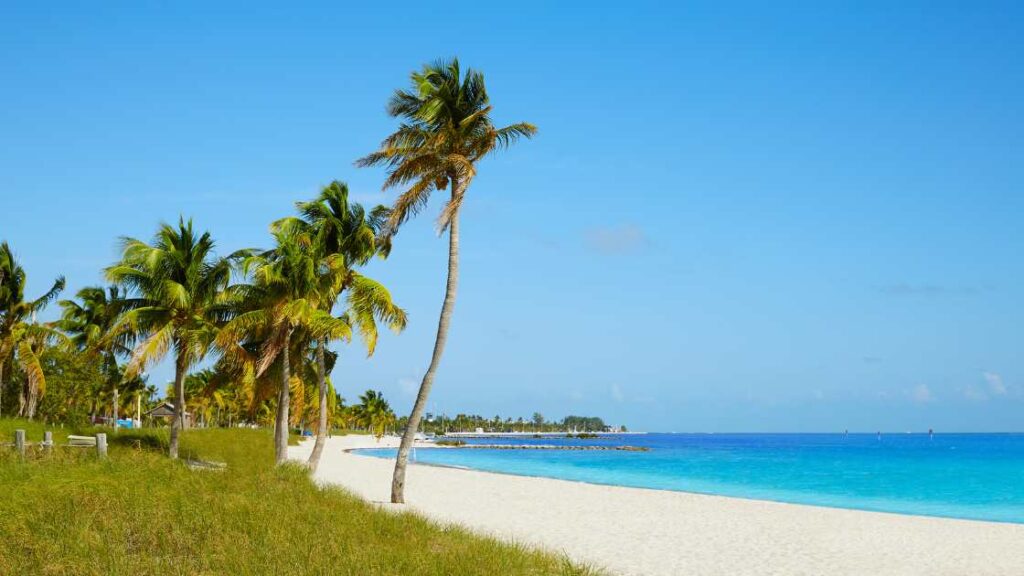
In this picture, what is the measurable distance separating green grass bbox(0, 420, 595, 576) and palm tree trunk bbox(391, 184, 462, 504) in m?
6.27

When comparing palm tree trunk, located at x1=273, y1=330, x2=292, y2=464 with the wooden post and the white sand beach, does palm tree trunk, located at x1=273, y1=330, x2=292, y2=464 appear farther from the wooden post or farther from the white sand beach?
the wooden post

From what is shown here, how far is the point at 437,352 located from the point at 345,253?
651 cm

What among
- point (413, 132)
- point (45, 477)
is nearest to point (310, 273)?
point (413, 132)

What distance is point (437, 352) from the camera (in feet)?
76.9

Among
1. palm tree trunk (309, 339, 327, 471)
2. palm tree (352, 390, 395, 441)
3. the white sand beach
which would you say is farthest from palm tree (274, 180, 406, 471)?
palm tree (352, 390, 395, 441)

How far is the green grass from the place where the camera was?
10.6 m

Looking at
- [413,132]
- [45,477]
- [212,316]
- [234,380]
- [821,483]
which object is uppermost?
[413,132]

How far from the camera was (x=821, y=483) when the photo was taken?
5709 centimetres

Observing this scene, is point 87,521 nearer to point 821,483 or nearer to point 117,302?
point 117,302

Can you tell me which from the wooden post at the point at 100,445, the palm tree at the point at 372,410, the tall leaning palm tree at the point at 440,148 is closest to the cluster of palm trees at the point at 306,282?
the tall leaning palm tree at the point at 440,148

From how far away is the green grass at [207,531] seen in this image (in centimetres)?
1056

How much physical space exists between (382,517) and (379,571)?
444 centimetres

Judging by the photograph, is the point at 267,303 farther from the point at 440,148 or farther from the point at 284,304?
the point at 440,148

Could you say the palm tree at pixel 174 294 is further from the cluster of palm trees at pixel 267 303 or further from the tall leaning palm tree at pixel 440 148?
the tall leaning palm tree at pixel 440 148
